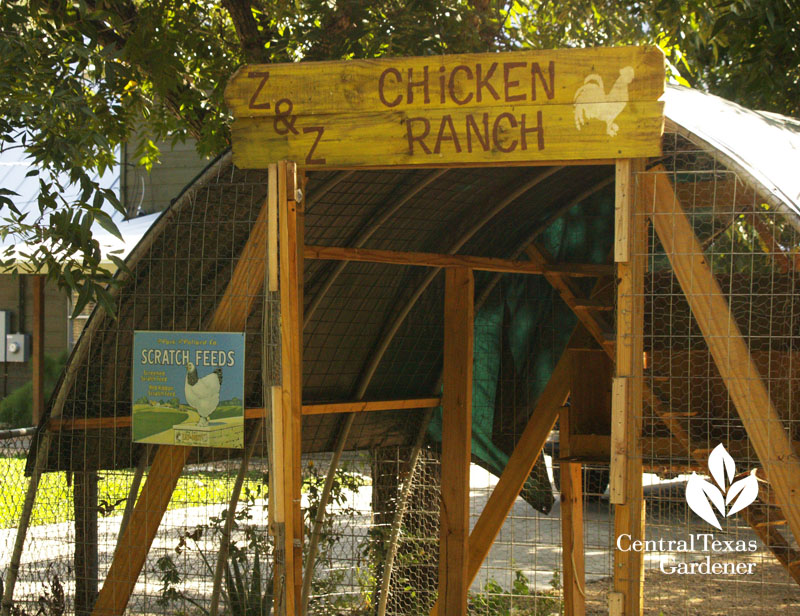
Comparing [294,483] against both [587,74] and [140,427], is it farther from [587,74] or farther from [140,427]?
[587,74]

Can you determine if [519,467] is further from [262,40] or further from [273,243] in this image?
[262,40]

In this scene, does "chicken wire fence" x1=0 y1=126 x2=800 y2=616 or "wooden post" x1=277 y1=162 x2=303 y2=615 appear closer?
"wooden post" x1=277 y1=162 x2=303 y2=615

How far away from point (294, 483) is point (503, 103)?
1.90 metres

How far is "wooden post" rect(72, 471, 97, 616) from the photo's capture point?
17.1ft

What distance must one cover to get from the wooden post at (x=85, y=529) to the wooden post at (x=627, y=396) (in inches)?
113

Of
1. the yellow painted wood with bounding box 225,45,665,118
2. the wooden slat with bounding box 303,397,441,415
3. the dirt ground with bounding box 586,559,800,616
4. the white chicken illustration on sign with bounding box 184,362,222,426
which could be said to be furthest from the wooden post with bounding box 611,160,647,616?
the dirt ground with bounding box 586,559,800,616

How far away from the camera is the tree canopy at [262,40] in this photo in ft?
16.9

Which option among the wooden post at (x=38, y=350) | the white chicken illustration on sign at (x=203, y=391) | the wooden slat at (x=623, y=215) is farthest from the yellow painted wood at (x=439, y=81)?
the wooden post at (x=38, y=350)

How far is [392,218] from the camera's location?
610 cm

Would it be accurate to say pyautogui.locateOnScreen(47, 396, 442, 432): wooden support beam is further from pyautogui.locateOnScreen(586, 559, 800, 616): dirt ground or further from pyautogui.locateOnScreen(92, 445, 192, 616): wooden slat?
pyautogui.locateOnScreen(586, 559, 800, 616): dirt ground

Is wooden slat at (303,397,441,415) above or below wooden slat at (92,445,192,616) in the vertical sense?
above

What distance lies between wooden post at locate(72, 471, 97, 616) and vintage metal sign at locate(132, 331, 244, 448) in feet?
2.54

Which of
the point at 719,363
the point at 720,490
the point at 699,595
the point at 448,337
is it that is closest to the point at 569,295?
the point at 448,337
